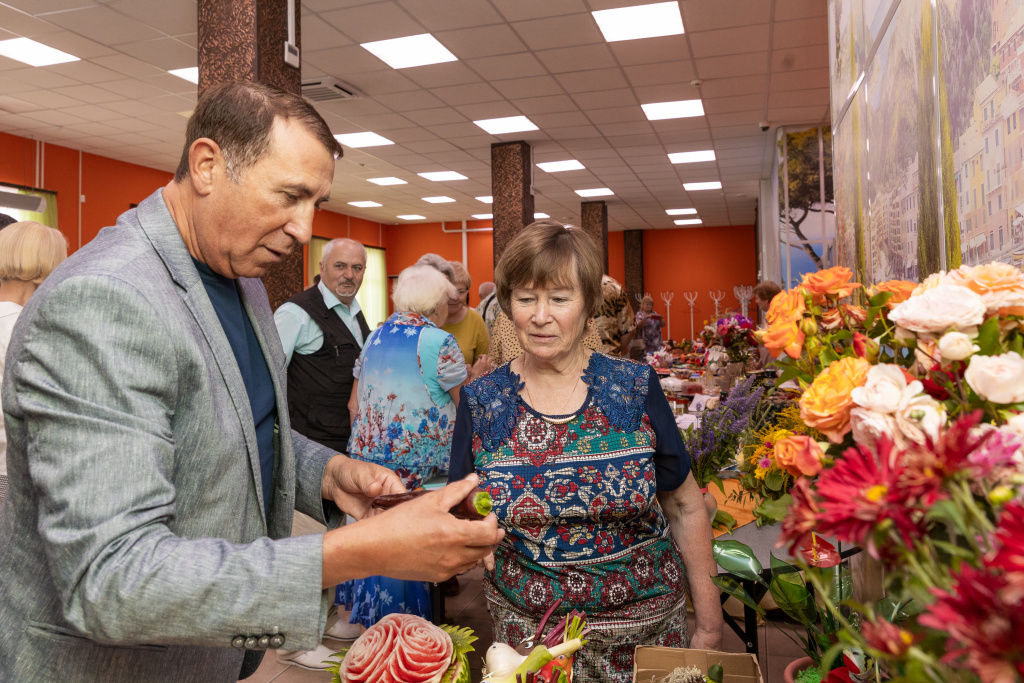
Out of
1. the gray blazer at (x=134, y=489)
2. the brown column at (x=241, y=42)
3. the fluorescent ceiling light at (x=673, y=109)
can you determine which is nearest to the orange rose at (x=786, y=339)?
the gray blazer at (x=134, y=489)

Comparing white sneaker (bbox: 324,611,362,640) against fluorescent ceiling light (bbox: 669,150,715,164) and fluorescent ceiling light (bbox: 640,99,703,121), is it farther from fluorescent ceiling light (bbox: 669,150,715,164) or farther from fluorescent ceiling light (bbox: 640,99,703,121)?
fluorescent ceiling light (bbox: 669,150,715,164)

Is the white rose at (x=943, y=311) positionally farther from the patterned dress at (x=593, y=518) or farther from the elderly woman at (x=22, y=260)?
the elderly woman at (x=22, y=260)

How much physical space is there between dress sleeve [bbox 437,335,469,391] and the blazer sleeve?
2.02 meters

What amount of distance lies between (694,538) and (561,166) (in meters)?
9.54

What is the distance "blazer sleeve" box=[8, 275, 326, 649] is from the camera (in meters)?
0.80

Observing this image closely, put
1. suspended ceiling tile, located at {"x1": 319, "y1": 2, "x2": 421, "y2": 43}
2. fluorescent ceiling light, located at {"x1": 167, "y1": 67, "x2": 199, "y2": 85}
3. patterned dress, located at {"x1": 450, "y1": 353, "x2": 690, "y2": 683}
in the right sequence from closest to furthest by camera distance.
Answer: patterned dress, located at {"x1": 450, "y1": 353, "x2": 690, "y2": 683} < suspended ceiling tile, located at {"x1": 319, "y1": 2, "x2": 421, "y2": 43} < fluorescent ceiling light, located at {"x1": 167, "y1": 67, "x2": 199, "y2": 85}

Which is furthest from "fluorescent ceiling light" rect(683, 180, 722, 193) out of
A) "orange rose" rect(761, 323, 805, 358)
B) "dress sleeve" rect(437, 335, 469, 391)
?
"orange rose" rect(761, 323, 805, 358)

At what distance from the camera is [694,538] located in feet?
5.74

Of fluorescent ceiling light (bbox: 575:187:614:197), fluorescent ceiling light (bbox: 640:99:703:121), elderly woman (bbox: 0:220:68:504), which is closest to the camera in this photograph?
elderly woman (bbox: 0:220:68:504)

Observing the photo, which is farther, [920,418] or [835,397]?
[835,397]

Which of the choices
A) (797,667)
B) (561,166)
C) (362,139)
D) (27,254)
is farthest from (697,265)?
(797,667)

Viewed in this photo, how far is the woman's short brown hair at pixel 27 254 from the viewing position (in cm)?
272

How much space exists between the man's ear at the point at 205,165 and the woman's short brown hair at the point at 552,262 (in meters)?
0.79

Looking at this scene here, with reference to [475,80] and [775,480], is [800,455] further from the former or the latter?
[475,80]
